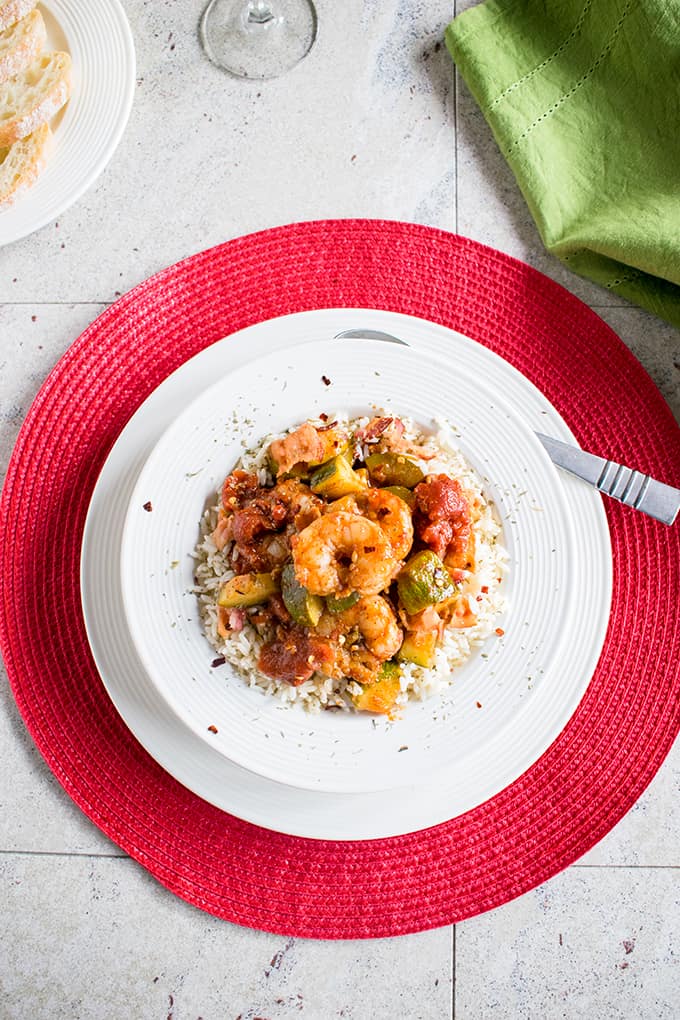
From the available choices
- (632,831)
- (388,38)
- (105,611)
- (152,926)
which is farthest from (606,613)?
(388,38)

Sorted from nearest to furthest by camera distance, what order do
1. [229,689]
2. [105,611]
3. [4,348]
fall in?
[229,689] < [105,611] < [4,348]

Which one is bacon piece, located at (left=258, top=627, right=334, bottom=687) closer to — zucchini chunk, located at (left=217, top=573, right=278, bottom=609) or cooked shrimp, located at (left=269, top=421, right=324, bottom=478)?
zucchini chunk, located at (left=217, top=573, right=278, bottom=609)

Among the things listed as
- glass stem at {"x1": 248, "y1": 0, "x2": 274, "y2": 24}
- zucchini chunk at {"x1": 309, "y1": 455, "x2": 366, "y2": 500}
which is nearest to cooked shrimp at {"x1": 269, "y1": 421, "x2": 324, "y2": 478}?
zucchini chunk at {"x1": 309, "y1": 455, "x2": 366, "y2": 500}

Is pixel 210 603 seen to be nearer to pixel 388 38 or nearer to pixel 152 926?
pixel 152 926

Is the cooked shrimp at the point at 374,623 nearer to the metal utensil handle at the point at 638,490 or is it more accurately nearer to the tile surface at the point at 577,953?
the metal utensil handle at the point at 638,490

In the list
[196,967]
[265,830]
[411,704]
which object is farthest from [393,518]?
[196,967]

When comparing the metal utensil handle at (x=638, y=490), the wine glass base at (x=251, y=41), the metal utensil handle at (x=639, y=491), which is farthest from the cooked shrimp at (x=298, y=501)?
the wine glass base at (x=251, y=41)

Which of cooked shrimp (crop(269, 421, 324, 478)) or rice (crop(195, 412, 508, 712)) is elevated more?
cooked shrimp (crop(269, 421, 324, 478))
